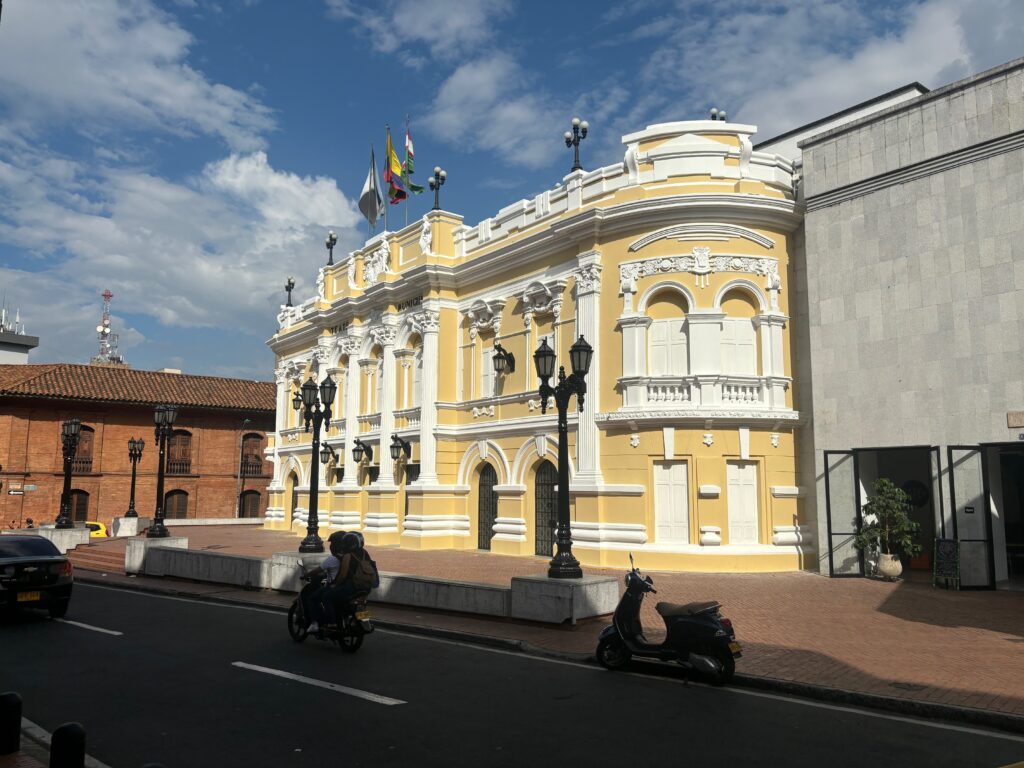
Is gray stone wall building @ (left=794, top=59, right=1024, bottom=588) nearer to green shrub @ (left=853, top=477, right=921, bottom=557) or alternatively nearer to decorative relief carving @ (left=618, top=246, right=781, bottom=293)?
green shrub @ (left=853, top=477, right=921, bottom=557)

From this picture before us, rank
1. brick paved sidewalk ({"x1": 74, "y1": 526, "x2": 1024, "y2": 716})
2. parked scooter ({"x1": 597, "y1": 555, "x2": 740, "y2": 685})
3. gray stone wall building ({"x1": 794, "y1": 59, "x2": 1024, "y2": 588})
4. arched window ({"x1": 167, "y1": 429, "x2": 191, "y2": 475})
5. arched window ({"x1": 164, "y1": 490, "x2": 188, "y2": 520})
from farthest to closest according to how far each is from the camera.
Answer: arched window ({"x1": 167, "y1": 429, "x2": 191, "y2": 475}), arched window ({"x1": 164, "y1": 490, "x2": 188, "y2": 520}), gray stone wall building ({"x1": 794, "y1": 59, "x2": 1024, "y2": 588}), parked scooter ({"x1": 597, "y1": 555, "x2": 740, "y2": 685}), brick paved sidewalk ({"x1": 74, "y1": 526, "x2": 1024, "y2": 716})

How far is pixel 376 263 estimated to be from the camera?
31219 mm

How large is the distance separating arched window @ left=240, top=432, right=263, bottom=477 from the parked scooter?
1645 inches

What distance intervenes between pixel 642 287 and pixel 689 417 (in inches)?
146

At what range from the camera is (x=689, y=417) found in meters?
19.9

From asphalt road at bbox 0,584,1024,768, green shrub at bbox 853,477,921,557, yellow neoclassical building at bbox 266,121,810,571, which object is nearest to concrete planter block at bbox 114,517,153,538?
yellow neoclassical building at bbox 266,121,810,571

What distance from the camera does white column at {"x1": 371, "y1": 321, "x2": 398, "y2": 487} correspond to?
2841 centimetres

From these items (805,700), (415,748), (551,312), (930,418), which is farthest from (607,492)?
(415,748)

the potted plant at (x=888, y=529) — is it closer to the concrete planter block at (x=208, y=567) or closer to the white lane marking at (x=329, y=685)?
the white lane marking at (x=329, y=685)

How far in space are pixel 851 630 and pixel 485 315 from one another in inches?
645

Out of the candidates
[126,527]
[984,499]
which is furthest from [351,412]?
[984,499]

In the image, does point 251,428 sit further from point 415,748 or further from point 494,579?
point 415,748

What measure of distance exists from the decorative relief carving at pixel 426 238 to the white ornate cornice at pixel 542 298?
16.6 ft

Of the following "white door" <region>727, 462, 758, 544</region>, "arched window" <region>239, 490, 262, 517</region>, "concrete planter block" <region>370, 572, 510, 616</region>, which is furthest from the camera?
"arched window" <region>239, 490, 262, 517</region>
